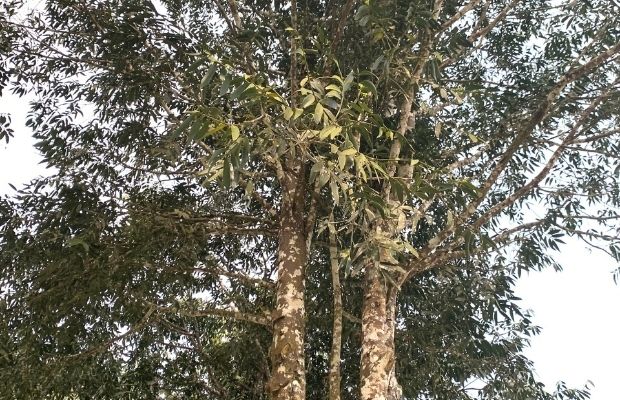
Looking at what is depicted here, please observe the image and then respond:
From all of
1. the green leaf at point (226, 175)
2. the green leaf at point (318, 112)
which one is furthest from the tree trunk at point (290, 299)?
the green leaf at point (318, 112)

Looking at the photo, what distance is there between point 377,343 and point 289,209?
43.6 inches

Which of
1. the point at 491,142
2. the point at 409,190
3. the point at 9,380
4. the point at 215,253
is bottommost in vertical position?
the point at 9,380

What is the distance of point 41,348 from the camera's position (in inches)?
186

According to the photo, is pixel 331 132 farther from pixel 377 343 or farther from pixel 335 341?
pixel 335 341

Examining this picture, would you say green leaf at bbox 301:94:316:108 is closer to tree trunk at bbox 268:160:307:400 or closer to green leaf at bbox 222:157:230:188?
green leaf at bbox 222:157:230:188

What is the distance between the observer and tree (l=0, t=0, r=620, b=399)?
3.82m

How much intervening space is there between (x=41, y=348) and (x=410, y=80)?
→ 3.44m

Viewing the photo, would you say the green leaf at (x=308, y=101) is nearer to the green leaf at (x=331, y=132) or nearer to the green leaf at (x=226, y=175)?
the green leaf at (x=331, y=132)

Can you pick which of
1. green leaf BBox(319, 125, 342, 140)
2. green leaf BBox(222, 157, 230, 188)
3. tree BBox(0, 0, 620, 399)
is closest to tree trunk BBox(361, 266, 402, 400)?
tree BBox(0, 0, 620, 399)

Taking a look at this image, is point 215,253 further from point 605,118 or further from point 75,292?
point 605,118

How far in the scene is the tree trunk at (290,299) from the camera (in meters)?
3.50

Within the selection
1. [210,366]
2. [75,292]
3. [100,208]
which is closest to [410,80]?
[100,208]

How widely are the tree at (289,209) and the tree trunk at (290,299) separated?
0.05 feet

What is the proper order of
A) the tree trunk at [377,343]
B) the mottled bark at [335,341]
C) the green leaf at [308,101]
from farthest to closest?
the mottled bark at [335,341]
the tree trunk at [377,343]
the green leaf at [308,101]
